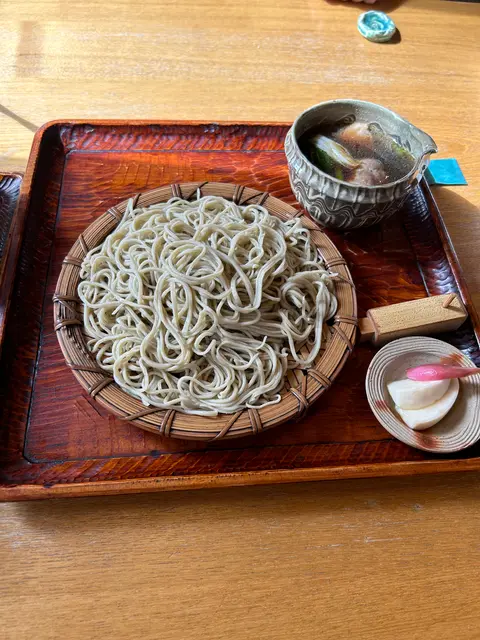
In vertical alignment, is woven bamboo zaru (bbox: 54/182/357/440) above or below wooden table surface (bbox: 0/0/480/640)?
above

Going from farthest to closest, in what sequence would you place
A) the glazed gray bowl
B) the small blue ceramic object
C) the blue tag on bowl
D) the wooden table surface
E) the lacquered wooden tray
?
1. the small blue ceramic object
2. the blue tag on bowl
3. the glazed gray bowl
4. the lacquered wooden tray
5. the wooden table surface

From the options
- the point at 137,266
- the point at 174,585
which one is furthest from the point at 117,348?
the point at 174,585

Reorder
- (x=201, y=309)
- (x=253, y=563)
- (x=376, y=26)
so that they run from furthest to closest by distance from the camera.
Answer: (x=376, y=26), (x=201, y=309), (x=253, y=563)

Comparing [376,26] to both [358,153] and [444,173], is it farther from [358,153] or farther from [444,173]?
[358,153]

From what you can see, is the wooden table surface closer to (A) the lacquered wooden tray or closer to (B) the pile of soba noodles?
(A) the lacquered wooden tray

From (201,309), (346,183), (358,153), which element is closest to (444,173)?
(358,153)

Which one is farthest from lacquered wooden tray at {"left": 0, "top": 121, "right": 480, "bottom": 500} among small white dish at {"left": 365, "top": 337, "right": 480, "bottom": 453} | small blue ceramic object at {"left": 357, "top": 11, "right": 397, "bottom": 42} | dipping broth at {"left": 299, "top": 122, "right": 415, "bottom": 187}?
small blue ceramic object at {"left": 357, "top": 11, "right": 397, "bottom": 42}
